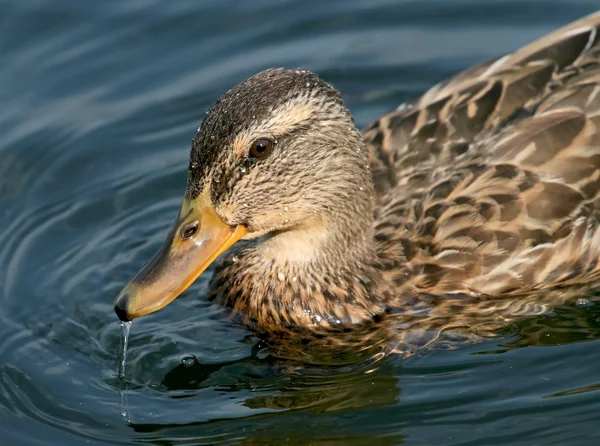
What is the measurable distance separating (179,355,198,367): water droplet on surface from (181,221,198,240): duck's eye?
3.53ft

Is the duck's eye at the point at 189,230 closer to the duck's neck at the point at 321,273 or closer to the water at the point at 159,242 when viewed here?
the duck's neck at the point at 321,273

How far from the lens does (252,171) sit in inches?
290

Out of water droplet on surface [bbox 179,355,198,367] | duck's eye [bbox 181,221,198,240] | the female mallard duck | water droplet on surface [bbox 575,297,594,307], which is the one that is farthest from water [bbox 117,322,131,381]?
water droplet on surface [bbox 575,297,594,307]

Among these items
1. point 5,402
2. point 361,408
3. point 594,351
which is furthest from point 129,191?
point 594,351

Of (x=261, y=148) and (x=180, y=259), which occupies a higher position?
(x=261, y=148)

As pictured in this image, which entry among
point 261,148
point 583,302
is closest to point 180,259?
point 261,148

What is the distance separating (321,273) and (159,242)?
5.88ft

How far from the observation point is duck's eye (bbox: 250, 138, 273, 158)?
7281 mm

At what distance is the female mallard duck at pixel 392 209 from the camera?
289 inches

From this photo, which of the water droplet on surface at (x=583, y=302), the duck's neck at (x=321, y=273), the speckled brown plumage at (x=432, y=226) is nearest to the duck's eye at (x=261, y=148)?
the speckled brown plumage at (x=432, y=226)

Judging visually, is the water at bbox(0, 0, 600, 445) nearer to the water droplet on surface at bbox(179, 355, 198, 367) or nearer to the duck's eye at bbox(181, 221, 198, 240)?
the water droplet on surface at bbox(179, 355, 198, 367)

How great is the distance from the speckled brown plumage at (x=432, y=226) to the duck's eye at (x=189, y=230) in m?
0.34

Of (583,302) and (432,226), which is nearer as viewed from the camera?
(432,226)

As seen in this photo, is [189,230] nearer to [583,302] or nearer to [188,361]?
[188,361]
